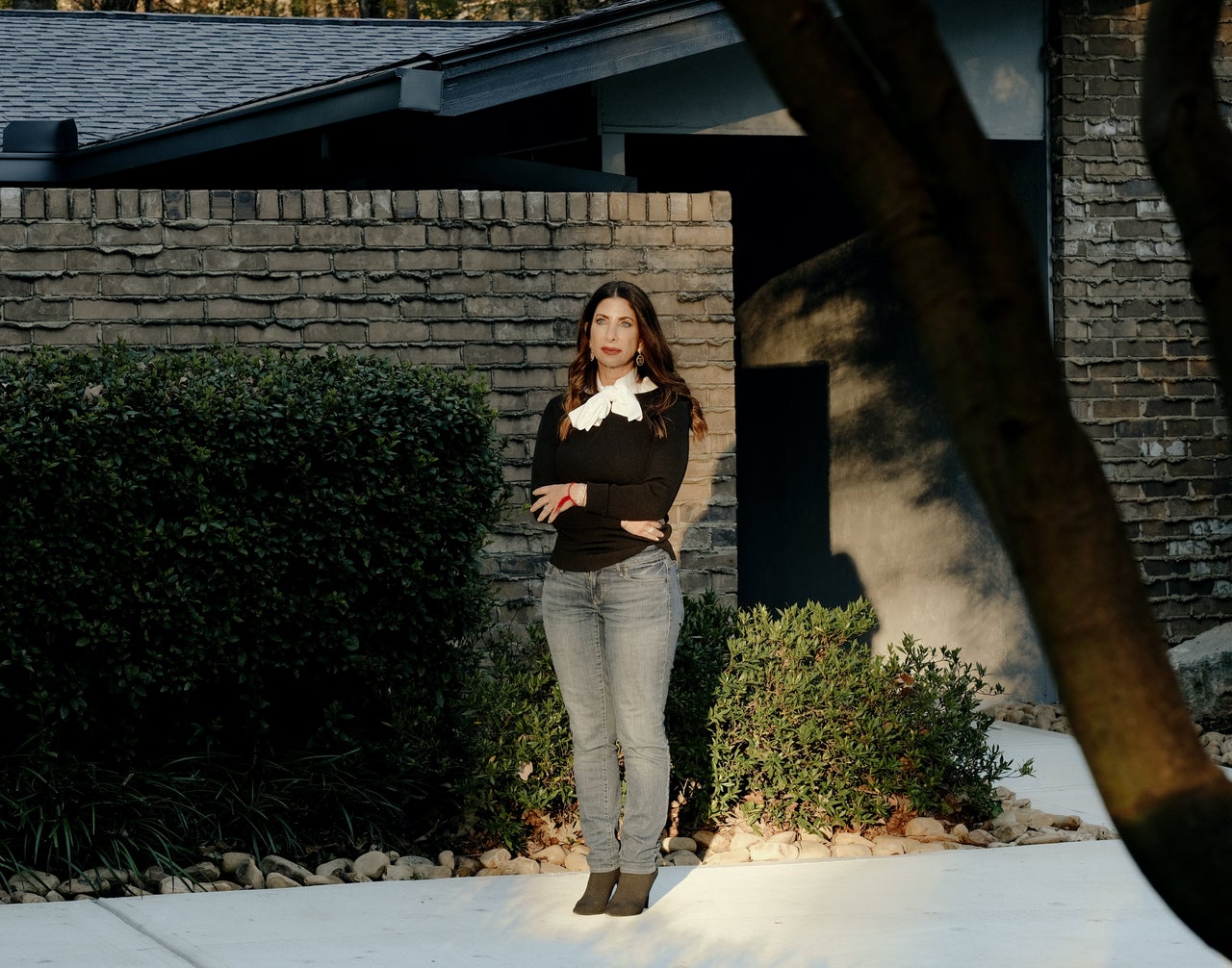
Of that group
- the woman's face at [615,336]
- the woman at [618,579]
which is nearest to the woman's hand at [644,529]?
the woman at [618,579]

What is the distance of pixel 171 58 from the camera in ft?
37.3

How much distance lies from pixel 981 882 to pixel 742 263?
655 centimetres

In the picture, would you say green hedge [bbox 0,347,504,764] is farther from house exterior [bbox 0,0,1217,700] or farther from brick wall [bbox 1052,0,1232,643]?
brick wall [bbox 1052,0,1232,643]

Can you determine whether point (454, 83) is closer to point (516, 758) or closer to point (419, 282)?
point (419, 282)

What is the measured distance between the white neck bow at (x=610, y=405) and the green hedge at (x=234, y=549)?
0.93m

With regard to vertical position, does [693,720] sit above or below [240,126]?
below

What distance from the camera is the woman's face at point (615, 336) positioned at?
4707mm

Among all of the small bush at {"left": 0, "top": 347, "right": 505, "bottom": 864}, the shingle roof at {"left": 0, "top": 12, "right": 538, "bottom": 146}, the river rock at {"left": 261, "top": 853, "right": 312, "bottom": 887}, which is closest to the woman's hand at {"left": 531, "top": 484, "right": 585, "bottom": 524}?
the small bush at {"left": 0, "top": 347, "right": 505, "bottom": 864}

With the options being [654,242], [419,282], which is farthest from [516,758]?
[654,242]

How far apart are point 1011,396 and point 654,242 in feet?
18.8

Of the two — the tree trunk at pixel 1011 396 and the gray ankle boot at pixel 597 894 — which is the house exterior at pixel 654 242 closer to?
the gray ankle boot at pixel 597 894

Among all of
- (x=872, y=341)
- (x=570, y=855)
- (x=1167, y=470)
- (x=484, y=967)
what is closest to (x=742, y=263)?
(x=872, y=341)

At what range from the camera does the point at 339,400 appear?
544 centimetres

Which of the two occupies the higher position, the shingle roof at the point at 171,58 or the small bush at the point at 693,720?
the shingle roof at the point at 171,58
